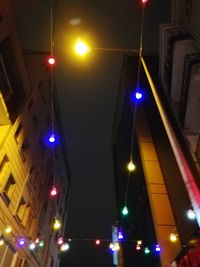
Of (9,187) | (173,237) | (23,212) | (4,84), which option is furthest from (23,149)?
(173,237)

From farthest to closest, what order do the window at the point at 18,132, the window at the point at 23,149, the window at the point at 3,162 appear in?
1. the window at the point at 23,149
2. the window at the point at 18,132
3. the window at the point at 3,162

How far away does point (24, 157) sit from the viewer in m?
20.0

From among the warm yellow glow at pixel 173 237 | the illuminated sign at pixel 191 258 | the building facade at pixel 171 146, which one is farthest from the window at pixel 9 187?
the illuminated sign at pixel 191 258

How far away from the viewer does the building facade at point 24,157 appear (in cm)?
1669

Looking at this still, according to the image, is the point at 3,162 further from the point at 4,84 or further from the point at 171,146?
the point at 171,146

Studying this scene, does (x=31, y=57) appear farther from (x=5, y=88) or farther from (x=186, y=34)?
(x=186, y=34)

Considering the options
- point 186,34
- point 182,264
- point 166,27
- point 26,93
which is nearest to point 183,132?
point 186,34

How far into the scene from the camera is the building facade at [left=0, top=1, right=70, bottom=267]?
16688mm

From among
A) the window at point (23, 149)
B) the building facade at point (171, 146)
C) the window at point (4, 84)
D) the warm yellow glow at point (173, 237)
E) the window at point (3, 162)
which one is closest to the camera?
the warm yellow glow at point (173, 237)

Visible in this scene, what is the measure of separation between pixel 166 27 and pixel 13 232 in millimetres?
16379

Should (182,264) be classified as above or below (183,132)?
below

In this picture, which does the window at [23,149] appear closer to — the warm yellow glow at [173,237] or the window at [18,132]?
the window at [18,132]

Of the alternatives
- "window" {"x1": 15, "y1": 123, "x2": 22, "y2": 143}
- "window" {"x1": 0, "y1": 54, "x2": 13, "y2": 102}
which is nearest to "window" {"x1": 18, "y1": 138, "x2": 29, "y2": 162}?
"window" {"x1": 15, "y1": 123, "x2": 22, "y2": 143}

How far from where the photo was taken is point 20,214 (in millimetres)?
18719
